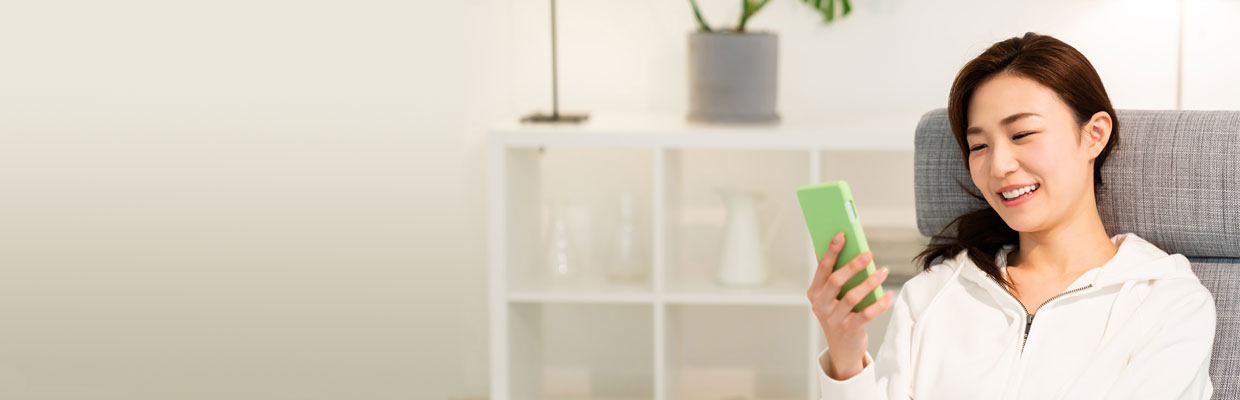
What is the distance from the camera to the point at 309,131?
1.15m

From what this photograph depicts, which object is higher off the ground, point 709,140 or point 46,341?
point 709,140

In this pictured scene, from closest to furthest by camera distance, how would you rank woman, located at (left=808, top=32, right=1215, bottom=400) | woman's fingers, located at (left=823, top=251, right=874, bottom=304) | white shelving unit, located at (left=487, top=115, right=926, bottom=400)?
woman's fingers, located at (left=823, top=251, right=874, bottom=304) < woman, located at (left=808, top=32, right=1215, bottom=400) < white shelving unit, located at (left=487, top=115, right=926, bottom=400)

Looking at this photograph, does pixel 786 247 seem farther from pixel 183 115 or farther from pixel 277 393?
pixel 183 115

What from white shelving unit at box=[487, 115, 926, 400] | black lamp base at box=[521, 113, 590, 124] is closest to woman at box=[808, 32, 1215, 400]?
white shelving unit at box=[487, 115, 926, 400]

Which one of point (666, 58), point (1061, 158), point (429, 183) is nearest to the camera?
point (1061, 158)

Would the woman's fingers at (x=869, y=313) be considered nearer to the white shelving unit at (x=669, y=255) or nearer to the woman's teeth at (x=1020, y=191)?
the woman's teeth at (x=1020, y=191)

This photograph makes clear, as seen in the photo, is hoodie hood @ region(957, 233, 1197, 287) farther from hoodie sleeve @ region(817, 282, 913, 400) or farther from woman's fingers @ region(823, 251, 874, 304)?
woman's fingers @ region(823, 251, 874, 304)

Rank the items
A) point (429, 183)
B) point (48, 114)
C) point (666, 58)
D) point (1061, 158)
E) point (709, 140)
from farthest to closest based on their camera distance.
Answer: point (666, 58), point (709, 140), point (429, 183), point (1061, 158), point (48, 114)

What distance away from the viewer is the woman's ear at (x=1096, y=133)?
115cm

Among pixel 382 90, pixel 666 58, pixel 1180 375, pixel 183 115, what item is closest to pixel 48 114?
pixel 183 115

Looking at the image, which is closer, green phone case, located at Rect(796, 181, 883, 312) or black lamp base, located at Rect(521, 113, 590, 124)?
green phone case, located at Rect(796, 181, 883, 312)

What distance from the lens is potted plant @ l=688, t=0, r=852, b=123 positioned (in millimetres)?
1918

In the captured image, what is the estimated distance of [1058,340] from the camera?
1.15 m

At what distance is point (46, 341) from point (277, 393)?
239 mm
